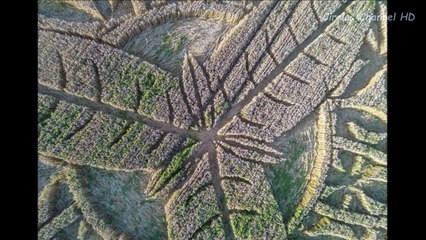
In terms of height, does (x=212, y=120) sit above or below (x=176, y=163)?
above

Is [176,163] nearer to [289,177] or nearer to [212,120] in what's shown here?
[212,120]

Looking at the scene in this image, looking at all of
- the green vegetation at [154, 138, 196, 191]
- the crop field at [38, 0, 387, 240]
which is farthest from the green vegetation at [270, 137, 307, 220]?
the green vegetation at [154, 138, 196, 191]

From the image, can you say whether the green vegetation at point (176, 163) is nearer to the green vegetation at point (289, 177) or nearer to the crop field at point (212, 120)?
the crop field at point (212, 120)

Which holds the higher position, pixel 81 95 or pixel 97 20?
pixel 97 20

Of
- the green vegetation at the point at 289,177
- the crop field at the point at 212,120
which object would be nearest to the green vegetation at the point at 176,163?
the crop field at the point at 212,120

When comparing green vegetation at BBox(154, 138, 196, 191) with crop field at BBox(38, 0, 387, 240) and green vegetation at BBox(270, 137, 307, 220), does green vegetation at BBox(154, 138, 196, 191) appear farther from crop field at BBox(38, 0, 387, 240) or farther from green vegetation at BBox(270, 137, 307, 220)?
green vegetation at BBox(270, 137, 307, 220)

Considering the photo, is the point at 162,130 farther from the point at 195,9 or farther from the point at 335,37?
the point at 335,37

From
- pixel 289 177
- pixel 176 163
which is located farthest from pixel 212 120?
pixel 289 177

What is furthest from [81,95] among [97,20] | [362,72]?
[362,72]
